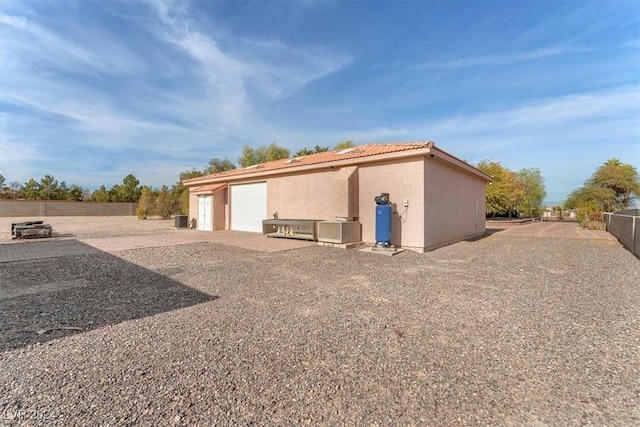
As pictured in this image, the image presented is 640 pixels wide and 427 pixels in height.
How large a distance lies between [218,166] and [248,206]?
2825 cm

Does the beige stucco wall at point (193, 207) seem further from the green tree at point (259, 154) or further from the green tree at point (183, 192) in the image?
the green tree at point (259, 154)

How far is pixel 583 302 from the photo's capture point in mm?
4531

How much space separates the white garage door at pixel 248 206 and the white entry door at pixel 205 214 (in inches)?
59.8

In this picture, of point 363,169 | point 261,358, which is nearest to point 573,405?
point 261,358

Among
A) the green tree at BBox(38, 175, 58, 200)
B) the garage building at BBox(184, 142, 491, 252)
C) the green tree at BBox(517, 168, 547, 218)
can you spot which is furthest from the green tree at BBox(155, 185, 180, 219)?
the green tree at BBox(517, 168, 547, 218)

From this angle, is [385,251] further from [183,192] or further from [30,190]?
[30,190]

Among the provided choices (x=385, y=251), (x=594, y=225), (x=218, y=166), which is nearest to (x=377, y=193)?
(x=385, y=251)

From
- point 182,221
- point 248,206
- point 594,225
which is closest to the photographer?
point 248,206

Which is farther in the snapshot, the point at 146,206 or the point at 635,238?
the point at 146,206

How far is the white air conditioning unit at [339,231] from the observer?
33.8ft

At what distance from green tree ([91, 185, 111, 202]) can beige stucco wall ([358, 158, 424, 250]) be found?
45138 mm

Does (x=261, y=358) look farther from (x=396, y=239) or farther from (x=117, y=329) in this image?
(x=396, y=239)

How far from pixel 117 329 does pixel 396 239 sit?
843 cm

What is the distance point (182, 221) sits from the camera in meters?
19.5
